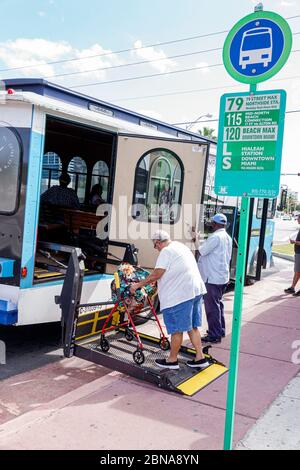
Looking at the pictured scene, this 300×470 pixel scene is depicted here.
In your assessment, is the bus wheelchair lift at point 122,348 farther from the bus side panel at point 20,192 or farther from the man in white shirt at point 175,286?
the bus side panel at point 20,192

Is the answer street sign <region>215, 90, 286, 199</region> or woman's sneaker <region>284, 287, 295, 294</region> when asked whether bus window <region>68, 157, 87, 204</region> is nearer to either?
woman's sneaker <region>284, 287, 295, 294</region>

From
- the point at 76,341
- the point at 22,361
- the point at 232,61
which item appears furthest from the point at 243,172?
the point at 22,361

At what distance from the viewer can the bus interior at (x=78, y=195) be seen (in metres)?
6.70

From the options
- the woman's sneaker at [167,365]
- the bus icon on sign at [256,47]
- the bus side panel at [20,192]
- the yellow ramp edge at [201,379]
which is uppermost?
the bus icon on sign at [256,47]

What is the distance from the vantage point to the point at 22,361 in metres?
5.43

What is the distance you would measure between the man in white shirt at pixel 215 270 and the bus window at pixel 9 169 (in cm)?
252

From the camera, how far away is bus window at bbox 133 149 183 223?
669 cm

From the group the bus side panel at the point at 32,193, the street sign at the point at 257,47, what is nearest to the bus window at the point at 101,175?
the bus side panel at the point at 32,193

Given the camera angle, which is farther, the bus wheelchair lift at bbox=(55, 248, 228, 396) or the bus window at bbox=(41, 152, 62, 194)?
the bus window at bbox=(41, 152, 62, 194)

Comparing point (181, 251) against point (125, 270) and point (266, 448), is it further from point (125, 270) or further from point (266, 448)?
point (266, 448)

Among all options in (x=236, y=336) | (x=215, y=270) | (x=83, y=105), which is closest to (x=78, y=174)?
(x=83, y=105)

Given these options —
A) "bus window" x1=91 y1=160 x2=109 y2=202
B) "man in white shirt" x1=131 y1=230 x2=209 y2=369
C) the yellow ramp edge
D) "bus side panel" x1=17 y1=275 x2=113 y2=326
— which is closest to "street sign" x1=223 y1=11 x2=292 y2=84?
"man in white shirt" x1=131 y1=230 x2=209 y2=369

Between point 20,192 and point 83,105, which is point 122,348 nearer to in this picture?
point 20,192

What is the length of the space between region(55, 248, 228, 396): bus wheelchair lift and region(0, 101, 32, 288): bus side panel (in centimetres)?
58
